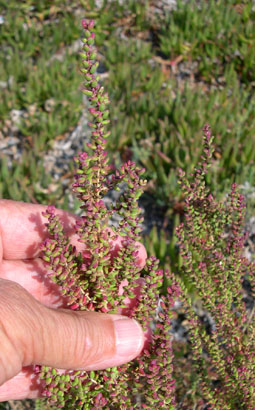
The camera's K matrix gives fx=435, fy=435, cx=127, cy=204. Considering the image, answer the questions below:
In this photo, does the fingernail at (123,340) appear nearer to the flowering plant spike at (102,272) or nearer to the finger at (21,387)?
the flowering plant spike at (102,272)

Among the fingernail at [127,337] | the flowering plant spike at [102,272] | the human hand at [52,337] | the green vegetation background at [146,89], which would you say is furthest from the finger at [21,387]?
the green vegetation background at [146,89]

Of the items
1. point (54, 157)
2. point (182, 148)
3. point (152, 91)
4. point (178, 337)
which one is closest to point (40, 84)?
point (54, 157)

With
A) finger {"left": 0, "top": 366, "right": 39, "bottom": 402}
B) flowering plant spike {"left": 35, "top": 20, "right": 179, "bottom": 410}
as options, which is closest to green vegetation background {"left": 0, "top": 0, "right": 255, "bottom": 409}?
finger {"left": 0, "top": 366, "right": 39, "bottom": 402}

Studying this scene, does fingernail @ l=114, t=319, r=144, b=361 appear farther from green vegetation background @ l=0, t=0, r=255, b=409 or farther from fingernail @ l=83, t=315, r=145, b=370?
green vegetation background @ l=0, t=0, r=255, b=409

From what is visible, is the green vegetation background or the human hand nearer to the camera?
the human hand

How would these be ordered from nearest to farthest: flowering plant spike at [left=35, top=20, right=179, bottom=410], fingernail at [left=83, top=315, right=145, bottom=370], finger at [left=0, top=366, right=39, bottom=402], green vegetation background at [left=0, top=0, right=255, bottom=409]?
flowering plant spike at [left=35, top=20, right=179, bottom=410] < fingernail at [left=83, top=315, right=145, bottom=370] < finger at [left=0, top=366, right=39, bottom=402] < green vegetation background at [left=0, top=0, right=255, bottom=409]

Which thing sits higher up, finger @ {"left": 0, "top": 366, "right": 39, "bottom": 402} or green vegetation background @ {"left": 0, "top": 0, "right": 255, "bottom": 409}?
green vegetation background @ {"left": 0, "top": 0, "right": 255, "bottom": 409}
